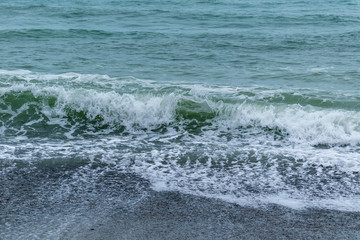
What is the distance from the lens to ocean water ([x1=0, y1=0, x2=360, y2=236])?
575cm

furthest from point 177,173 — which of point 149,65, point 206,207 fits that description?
point 149,65

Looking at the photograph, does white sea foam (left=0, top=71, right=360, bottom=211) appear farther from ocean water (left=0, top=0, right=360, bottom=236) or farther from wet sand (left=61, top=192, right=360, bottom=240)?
wet sand (left=61, top=192, right=360, bottom=240)

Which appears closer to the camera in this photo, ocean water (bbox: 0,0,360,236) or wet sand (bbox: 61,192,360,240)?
wet sand (bbox: 61,192,360,240)

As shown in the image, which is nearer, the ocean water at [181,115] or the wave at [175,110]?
the ocean water at [181,115]

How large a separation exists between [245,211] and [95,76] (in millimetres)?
6472

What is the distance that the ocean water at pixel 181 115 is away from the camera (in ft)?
18.9

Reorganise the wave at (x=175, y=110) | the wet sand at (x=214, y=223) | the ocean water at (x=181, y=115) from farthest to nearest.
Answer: the wave at (x=175, y=110) → the ocean water at (x=181, y=115) → the wet sand at (x=214, y=223)

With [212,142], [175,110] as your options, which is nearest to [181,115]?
[175,110]

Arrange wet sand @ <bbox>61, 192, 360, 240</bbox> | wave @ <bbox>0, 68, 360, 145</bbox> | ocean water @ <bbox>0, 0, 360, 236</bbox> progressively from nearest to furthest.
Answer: wet sand @ <bbox>61, 192, 360, 240</bbox> < ocean water @ <bbox>0, 0, 360, 236</bbox> < wave @ <bbox>0, 68, 360, 145</bbox>

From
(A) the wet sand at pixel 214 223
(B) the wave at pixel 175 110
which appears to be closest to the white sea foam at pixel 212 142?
(B) the wave at pixel 175 110

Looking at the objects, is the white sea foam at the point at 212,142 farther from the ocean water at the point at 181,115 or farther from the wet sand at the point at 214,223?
the wet sand at the point at 214,223

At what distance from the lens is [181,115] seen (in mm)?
8617

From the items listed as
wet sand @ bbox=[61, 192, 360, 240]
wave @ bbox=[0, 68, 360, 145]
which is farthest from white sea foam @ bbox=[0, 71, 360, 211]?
wet sand @ bbox=[61, 192, 360, 240]

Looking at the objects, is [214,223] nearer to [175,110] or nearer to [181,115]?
[181,115]
